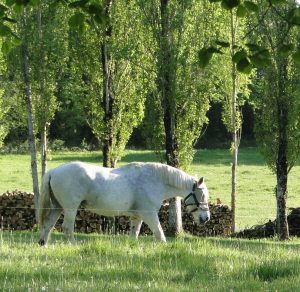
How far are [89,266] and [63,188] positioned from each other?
5176 millimetres

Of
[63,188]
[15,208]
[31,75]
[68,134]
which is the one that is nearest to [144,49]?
[31,75]

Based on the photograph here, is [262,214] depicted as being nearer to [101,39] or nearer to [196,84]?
[196,84]

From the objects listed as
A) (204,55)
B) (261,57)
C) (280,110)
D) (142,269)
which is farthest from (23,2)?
(280,110)

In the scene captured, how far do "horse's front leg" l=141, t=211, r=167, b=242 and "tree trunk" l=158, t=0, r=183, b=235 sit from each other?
5682 millimetres

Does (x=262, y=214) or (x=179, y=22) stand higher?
(x=179, y=22)

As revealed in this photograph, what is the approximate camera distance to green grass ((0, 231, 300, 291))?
6156 mm

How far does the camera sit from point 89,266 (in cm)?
711

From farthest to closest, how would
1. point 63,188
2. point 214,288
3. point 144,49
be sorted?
point 144,49
point 63,188
point 214,288

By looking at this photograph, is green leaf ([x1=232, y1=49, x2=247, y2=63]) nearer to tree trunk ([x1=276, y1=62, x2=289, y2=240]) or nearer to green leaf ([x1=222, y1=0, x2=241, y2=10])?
green leaf ([x1=222, y1=0, x2=241, y2=10])

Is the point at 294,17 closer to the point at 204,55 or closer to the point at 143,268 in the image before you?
the point at 204,55

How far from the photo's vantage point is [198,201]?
1326cm

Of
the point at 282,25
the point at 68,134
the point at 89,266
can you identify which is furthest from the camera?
the point at 68,134

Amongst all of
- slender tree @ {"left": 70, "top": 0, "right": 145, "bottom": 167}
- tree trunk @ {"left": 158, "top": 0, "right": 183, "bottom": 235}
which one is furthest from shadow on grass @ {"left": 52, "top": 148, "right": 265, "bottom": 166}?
tree trunk @ {"left": 158, "top": 0, "right": 183, "bottom": 235}

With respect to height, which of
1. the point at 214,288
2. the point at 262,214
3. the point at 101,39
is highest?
the point at 101,39
